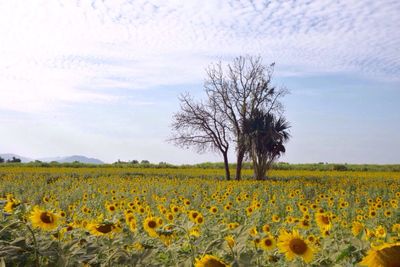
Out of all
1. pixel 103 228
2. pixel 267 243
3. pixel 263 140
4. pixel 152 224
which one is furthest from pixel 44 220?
pixel 263 140

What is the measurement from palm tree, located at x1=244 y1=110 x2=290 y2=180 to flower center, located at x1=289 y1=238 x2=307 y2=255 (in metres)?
27.4

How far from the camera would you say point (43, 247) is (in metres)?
2.58

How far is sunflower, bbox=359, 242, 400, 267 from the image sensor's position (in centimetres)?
159

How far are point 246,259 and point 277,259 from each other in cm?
127

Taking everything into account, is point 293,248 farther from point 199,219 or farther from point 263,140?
point 263,140

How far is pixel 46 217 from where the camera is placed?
10.8 ft

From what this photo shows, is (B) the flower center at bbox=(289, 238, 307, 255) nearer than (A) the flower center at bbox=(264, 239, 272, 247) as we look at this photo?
Yes

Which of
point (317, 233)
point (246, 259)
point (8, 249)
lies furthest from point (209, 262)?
point (317, 233)

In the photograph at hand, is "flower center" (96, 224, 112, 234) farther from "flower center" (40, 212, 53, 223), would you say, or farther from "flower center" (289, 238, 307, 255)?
"flower center" (289, 238, 307, 255)

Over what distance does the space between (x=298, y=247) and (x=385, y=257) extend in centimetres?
168

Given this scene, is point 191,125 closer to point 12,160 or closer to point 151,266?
point 151,266

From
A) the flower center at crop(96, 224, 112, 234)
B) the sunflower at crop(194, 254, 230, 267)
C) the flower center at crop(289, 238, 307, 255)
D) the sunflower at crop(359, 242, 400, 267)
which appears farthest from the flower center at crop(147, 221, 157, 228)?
the sunflower at crop(359, 242, 400, 267)

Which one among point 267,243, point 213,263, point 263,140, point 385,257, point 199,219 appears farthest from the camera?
point 263,140

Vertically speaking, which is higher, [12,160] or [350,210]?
[12,160]
